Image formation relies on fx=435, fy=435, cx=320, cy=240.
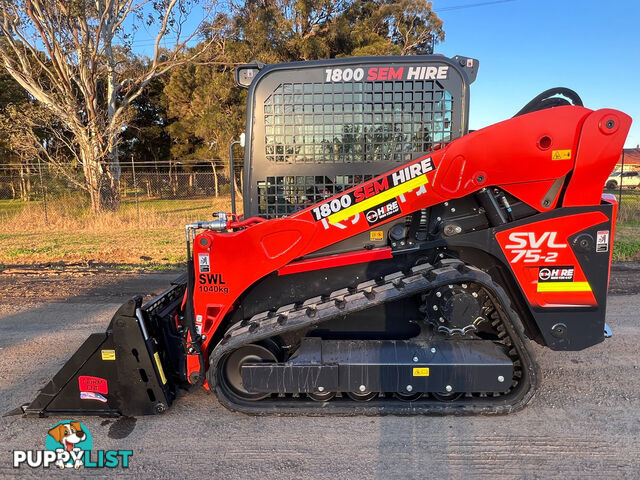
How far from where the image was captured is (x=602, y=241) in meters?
2.99

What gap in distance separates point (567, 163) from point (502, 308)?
104 cm

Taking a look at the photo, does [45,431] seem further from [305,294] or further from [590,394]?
[590,394]

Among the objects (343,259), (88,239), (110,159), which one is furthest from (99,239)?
(343,259)

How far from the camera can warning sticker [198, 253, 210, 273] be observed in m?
3.18

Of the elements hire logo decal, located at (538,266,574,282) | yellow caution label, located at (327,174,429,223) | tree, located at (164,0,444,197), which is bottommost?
hire logo decal, located at (538,266,574,282)

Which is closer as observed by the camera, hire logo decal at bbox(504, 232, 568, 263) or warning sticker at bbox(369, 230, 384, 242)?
hire logo decal at bbox(504, 232, 568, 263)

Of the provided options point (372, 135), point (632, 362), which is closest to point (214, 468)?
point (372, 135)

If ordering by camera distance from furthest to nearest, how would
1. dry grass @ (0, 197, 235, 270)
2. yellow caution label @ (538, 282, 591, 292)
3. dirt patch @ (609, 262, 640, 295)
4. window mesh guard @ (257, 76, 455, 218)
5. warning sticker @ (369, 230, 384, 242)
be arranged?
1. dry grass @ (0, 197, 235, 270)
2. dirt patch @ (609, 262, 640, 295)
3. window mesh guard @ (257, 76, 455, 218)
4. warning sticker @ (369, 230, 384, 242)
5. yellow caution label @ (538, 282, 591, 292)

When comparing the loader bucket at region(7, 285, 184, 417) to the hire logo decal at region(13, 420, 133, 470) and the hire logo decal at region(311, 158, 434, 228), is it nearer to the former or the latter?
the hire logo decal at region(13, 420, 133, 470)

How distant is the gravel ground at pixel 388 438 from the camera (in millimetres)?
2600

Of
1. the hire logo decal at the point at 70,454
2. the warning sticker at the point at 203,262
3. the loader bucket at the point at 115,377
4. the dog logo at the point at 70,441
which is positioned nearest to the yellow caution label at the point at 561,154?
the warning sticker at the point at 203,262

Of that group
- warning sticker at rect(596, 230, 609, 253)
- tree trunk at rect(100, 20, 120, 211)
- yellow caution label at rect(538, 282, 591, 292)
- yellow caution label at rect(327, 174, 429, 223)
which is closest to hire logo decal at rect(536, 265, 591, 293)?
yellow caution label at rect(538, 282, 591, 292)

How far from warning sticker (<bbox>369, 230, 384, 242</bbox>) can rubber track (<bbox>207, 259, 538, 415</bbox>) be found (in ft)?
0.95

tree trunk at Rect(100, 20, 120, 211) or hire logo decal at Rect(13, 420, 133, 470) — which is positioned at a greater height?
tree trunk at Rect(100, 20, 120, 211)
